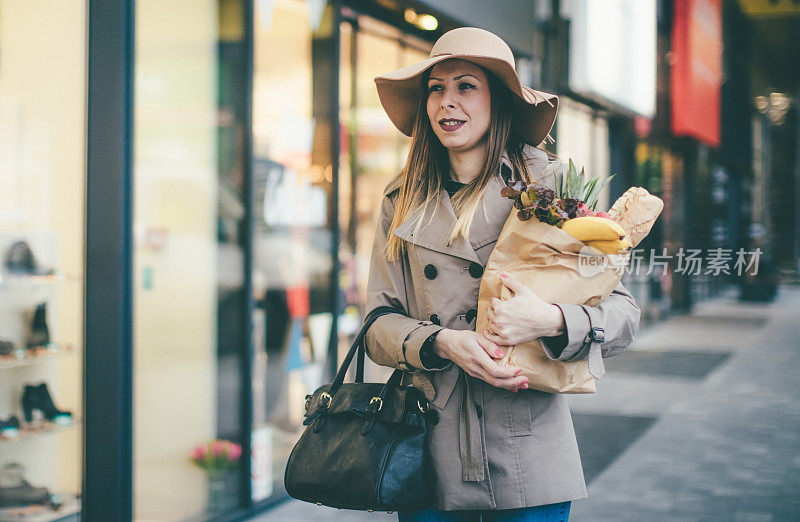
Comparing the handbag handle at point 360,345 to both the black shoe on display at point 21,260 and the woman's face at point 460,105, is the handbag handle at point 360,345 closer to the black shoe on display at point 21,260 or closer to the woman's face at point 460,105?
the woman's face at point 460,105

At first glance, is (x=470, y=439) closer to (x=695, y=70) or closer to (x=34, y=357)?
(x=34, y=357)

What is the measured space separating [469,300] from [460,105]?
520mm

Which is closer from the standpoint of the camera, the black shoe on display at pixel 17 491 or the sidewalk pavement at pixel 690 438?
the black shoe on display at pixel 17 491

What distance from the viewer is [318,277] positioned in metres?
5.96

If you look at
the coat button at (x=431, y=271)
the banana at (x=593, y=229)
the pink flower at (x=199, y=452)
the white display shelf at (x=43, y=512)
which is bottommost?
the white display shelf at (x=43, y=512)

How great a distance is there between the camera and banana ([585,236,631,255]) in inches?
74.8

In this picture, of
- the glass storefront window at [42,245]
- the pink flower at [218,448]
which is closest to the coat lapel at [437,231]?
the glass storefront window at [42,245]

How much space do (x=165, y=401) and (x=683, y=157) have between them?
16.0 meters

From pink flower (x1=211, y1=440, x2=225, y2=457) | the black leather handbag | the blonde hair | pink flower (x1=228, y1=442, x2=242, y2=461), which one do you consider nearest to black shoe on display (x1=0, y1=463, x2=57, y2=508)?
pink flower (x1=211, y1=440, x2=225, y2=457)

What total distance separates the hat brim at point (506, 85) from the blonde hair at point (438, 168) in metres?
0.03

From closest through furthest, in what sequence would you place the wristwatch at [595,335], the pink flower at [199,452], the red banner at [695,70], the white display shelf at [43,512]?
the wristwatch at [595,335] < the white display shelf at [43,512] < the pink flower at [199,452] < the red banner at [695,70]

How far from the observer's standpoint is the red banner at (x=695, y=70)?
50.8 ft

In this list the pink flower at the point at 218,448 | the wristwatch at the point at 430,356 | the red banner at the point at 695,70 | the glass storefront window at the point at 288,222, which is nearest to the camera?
the wristwatch at the point at 430,356

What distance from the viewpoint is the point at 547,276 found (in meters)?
1.98
